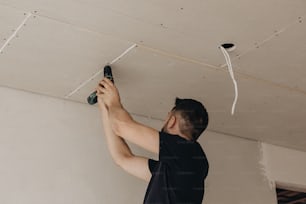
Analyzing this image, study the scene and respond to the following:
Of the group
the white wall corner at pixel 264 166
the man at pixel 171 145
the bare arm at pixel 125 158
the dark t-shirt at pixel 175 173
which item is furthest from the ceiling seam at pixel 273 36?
the white wall corner at pixel 264 166

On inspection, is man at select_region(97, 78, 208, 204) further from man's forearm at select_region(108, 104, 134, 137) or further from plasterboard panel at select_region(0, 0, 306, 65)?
plasterboard panel at select_region(0, 0, 306, 65)

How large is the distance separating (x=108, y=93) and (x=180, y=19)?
1.69 feet

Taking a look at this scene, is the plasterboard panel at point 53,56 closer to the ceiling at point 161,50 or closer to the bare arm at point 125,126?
the ceiling at point 161,50

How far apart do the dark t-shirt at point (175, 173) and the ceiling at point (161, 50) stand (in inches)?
17.6

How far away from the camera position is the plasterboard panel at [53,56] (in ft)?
6.54

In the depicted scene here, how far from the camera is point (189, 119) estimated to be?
6.88 feet

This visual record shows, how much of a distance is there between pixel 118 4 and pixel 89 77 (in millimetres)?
675

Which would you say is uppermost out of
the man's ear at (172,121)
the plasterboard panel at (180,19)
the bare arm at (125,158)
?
the plasterboard panel at (180,19)

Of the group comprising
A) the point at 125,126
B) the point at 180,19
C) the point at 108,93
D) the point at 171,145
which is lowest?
the point at 171,145

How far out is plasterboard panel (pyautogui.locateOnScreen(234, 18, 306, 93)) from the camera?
2.03 meters

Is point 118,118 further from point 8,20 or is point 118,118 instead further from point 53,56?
point 8,20

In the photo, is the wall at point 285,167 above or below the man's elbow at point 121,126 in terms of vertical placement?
above

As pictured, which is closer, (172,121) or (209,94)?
(172,121)

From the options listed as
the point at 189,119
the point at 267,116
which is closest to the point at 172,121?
the point at 189,119
